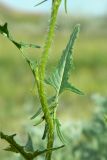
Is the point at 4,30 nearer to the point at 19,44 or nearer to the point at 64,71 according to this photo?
the point at 19,44

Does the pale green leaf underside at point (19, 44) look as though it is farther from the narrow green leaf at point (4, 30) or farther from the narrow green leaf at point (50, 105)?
the narrow green leaf at point (50, 105)

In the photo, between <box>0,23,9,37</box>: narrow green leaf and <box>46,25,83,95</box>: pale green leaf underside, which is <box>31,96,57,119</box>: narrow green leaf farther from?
<box>0,23,9,37</box>: narrow green leaf

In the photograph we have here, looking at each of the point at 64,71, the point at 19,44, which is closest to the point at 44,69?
the point at 19,44

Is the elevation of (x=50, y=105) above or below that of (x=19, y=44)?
below

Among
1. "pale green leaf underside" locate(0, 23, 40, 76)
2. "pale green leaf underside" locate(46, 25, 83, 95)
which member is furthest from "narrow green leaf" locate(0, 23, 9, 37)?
"pale green leaf underside" locate(46, 25, 83, 95)

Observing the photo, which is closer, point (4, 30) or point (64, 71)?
point (4, 30)

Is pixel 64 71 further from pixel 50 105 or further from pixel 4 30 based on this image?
pixel 4 30

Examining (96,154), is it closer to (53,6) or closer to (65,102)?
(53,6)

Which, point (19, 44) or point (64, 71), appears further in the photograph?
point (64, 71)
